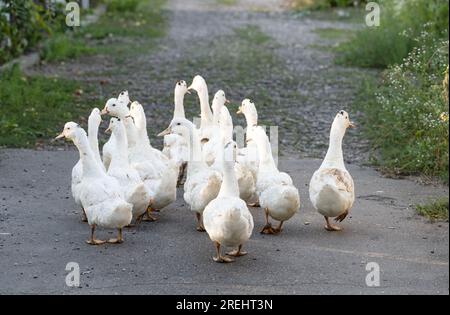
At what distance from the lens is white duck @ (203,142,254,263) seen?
21.7 ft

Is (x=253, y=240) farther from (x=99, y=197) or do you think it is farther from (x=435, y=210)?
(x=435, y=210)

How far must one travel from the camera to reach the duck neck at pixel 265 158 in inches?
309

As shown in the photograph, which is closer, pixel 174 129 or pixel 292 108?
pixel 174 129

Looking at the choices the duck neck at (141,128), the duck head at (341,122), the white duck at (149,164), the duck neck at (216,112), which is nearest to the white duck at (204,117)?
the duck neck at (216,112)

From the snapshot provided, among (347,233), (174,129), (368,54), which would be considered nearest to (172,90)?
(368,54)

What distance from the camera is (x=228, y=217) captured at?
6.57 metres

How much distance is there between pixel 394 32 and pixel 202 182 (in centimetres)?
819

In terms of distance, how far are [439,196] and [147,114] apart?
4.94 metres

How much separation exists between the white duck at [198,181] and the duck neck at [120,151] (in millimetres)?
498

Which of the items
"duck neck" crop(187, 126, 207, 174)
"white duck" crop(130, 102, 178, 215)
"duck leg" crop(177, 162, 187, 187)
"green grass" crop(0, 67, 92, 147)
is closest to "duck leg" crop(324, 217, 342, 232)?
"duck neck" crop(187, 126, 207, 174)

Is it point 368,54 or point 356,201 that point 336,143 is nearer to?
point 356,201

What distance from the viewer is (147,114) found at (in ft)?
41.0

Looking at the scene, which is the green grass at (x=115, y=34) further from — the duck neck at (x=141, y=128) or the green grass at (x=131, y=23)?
the duck neck at (x=141, y=128)

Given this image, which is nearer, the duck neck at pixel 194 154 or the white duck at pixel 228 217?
the white duck at pixel 228 217
